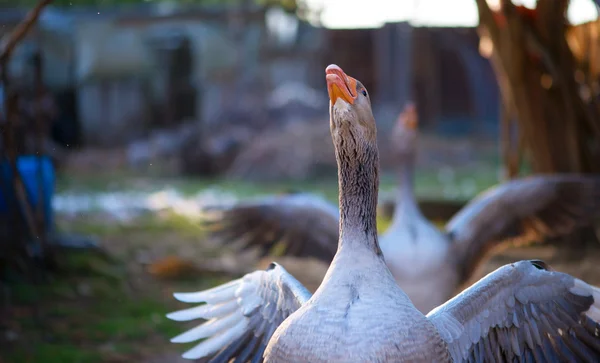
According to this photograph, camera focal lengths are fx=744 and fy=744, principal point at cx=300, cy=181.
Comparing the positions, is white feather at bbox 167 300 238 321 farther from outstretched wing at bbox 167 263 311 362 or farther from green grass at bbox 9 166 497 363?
green grass at bbox 9 166 497 363

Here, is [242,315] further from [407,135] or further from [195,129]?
[195,129]

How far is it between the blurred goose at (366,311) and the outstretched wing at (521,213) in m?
1.62

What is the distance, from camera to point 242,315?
10.2ft

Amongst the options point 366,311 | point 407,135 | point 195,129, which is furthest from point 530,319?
point 195,129

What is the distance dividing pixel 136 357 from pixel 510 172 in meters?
4.18

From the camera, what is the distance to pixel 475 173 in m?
13.4

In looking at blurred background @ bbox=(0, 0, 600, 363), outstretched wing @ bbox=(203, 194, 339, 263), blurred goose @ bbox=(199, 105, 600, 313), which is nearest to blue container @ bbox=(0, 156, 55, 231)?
blurred background @ bbox=(0, 0, 600, 363)

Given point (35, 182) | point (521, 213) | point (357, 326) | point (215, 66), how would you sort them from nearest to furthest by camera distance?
point (357, 326), point (521, 213), point (35, 182), point (215, 66)

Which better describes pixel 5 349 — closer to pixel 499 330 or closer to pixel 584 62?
pixel 499 330

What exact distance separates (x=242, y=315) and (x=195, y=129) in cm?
1188

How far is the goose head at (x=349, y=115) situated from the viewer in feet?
8.01

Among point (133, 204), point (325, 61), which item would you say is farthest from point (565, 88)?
point (325, 61)

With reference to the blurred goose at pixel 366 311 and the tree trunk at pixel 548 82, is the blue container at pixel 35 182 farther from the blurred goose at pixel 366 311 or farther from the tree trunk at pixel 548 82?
the tree trunk at pixel 548 82

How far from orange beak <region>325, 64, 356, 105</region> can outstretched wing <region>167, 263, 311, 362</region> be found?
2.79 ft
